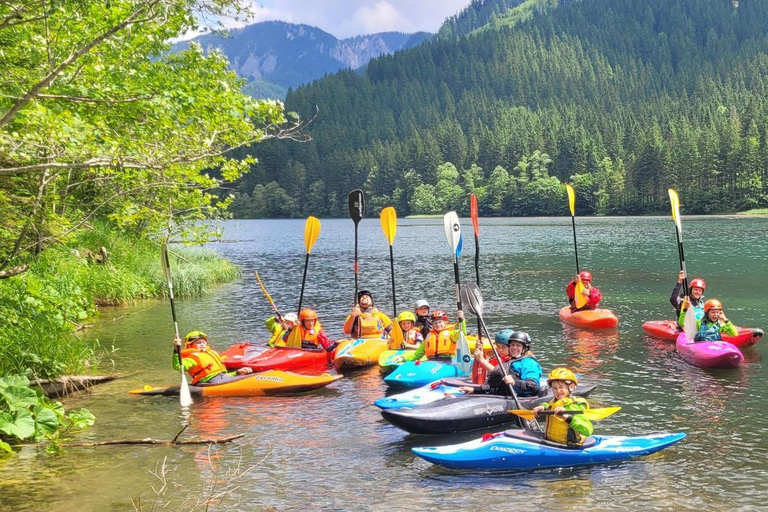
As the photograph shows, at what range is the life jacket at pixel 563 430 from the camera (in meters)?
8.86

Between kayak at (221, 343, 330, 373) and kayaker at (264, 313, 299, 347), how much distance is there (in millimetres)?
687

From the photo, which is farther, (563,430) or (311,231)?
(311,231)

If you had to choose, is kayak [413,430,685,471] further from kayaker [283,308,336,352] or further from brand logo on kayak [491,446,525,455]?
kayaker [283,308,336,352]

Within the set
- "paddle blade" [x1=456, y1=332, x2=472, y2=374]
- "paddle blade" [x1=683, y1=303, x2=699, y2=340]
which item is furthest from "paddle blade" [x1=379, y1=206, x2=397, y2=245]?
"paddle blade" [x1=683, y1=303, x2=699, y2=340]

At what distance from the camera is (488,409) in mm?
10406

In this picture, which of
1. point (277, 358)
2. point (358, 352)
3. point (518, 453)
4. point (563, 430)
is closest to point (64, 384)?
point (277, 358)

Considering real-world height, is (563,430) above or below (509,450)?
above

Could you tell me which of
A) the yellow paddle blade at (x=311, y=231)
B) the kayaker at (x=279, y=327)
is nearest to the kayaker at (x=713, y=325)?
the kayaker at (x=279, y=327)

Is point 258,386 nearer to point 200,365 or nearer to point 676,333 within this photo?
point 200,365

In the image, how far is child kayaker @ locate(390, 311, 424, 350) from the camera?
14.9m

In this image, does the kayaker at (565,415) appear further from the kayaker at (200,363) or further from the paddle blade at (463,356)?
the kayaker at (200,363)

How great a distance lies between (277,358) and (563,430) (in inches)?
283

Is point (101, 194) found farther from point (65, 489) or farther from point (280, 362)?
point (65, 489)

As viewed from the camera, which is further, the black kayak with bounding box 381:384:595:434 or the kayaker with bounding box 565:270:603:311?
the kayaker with bounding box 565:270:603:311
